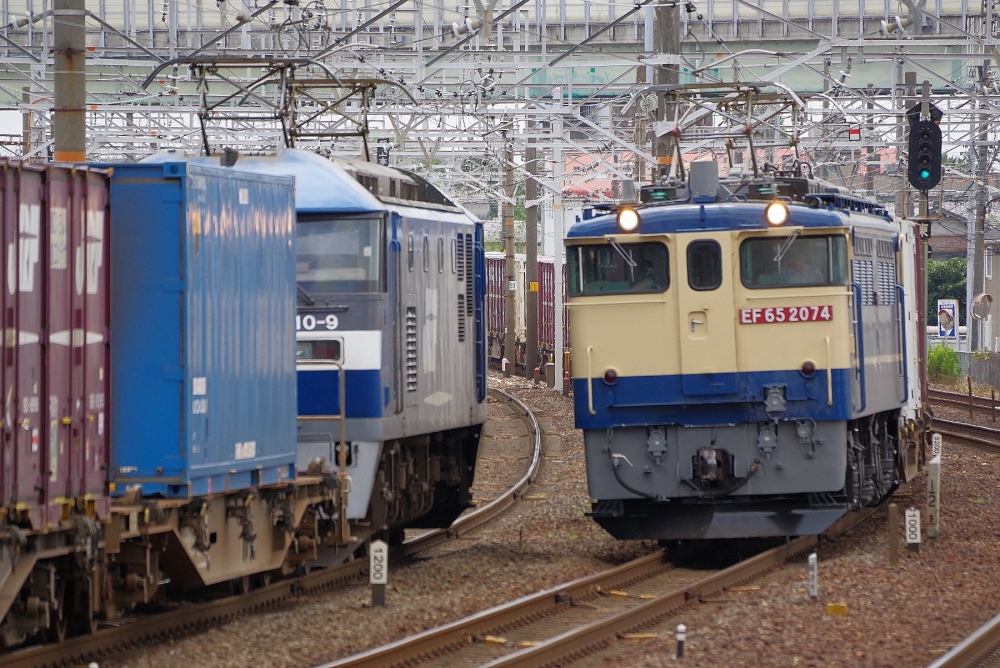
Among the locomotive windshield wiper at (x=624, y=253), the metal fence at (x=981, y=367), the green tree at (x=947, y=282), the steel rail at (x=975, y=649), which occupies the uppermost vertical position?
the green tree at (x=947, y=282)

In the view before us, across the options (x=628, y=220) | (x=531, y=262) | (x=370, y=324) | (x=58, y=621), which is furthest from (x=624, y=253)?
(x=531, y=262)

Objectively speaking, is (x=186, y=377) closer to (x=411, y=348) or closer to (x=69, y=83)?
(x=411, y=348)

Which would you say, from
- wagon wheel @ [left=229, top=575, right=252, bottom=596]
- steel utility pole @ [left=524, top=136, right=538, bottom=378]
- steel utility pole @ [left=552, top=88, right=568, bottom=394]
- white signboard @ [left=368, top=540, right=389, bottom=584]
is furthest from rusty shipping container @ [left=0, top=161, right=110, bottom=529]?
steel utility pole @ [left=524, top=136, right=538, bottom=378]

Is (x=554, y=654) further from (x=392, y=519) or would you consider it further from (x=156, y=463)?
(x=392, y=519)

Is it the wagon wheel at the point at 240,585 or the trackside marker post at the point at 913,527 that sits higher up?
the trackside marker post at the point at 913,527

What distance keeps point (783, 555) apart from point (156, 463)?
6678mm

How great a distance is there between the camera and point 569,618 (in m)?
11.7

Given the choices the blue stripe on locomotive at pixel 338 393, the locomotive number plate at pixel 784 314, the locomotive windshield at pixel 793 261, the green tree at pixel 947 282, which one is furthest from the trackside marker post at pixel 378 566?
the green tree at pixel 947 282

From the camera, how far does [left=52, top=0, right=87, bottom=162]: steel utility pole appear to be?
531 inches

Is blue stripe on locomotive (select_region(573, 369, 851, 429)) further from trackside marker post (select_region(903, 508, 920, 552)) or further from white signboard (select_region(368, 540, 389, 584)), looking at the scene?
white signboard (select_region(368, 540, 389, 584))

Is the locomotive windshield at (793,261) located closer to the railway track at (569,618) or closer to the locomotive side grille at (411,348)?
the railway track at (569,618)

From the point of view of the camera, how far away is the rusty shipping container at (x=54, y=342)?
8.65 m

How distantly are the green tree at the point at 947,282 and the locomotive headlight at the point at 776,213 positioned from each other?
2204 inches

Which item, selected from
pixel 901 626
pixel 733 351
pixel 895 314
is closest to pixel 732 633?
pixel 901 626
